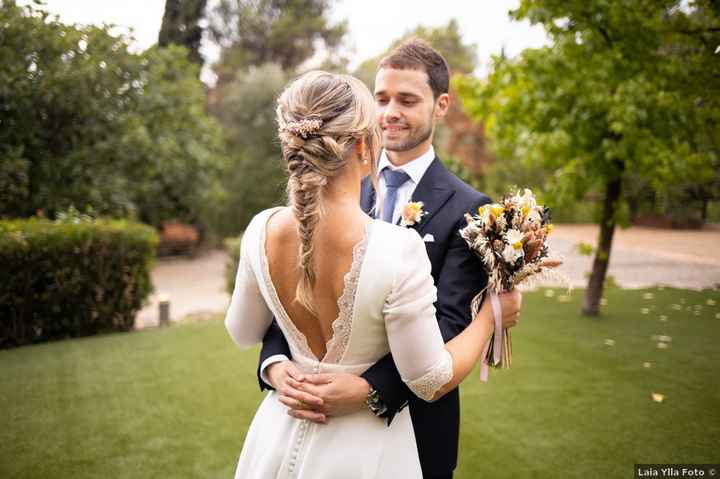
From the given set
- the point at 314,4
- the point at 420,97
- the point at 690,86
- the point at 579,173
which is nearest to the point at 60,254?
the point at 420,97

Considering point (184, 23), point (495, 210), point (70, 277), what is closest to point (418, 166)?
point (495, 210)

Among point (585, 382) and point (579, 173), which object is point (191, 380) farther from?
point (579, 173)

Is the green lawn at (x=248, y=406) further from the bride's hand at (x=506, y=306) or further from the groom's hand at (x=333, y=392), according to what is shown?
the groom's hand at (x=333, y=392)

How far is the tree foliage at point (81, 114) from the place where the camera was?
7.27 metres

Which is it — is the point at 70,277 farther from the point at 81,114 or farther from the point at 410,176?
the point at 410,176

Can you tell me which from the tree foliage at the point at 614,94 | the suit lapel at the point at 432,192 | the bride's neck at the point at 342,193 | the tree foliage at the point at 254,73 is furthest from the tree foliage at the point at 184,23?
the bride's neck at the point at 342,193

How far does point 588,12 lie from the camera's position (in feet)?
21.1

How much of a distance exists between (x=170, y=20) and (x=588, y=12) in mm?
18139

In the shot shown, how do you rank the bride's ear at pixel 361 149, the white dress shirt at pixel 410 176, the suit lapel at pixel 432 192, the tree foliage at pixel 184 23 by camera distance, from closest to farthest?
the bride's ear at pixel 361 149 < the suit lapel at pixel 432 192 < the white dress shirt at pixel 410 176 < the tree foliage at pixel 184 23

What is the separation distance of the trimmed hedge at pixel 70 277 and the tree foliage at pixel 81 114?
5.52 feet

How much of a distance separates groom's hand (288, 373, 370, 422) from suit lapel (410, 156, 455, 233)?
785 millimetres

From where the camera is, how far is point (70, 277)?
21.7ft

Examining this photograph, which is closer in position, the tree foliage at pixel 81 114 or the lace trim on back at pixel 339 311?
the lace trim on back at pixel 339 311

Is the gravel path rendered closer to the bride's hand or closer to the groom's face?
the groom's face
